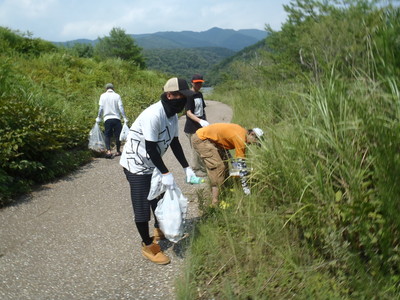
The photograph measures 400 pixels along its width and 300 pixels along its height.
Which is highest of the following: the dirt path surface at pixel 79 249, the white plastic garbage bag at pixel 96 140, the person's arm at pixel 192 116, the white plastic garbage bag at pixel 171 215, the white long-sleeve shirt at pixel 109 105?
the white long-sleeve shirt at pixel 109 105

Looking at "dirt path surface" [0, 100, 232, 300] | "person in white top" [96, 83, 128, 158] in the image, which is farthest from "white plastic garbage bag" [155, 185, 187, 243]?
"person in white top" [96, 83, 128, 158]

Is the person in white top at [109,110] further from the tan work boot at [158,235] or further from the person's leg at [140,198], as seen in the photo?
the person's leg at [140,198]

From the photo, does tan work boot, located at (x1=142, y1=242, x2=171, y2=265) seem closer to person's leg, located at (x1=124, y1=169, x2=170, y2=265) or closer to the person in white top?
person's leg, located at (x1=124, y1=169, x2=170, y2=265)

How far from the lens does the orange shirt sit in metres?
4.10

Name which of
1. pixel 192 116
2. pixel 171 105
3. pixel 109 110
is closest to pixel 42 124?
pixel 109 110

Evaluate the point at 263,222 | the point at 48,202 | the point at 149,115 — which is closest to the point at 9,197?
the point at 48,202

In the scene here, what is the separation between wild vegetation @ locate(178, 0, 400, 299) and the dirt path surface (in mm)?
547

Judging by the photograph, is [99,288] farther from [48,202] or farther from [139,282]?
[48,202]

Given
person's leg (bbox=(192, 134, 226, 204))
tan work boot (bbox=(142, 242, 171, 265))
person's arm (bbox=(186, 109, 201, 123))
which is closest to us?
tan work boot (bbox=(142, 242, 171, 265))

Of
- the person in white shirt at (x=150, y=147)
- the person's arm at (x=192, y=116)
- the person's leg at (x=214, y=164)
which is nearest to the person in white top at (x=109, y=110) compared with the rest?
the person's arm at (x=192, y=116)

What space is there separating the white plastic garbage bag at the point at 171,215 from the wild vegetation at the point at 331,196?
24 cm

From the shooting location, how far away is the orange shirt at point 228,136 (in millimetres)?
4098

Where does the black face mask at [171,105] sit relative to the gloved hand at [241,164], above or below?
above

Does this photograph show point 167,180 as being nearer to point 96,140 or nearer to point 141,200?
point 141,200
